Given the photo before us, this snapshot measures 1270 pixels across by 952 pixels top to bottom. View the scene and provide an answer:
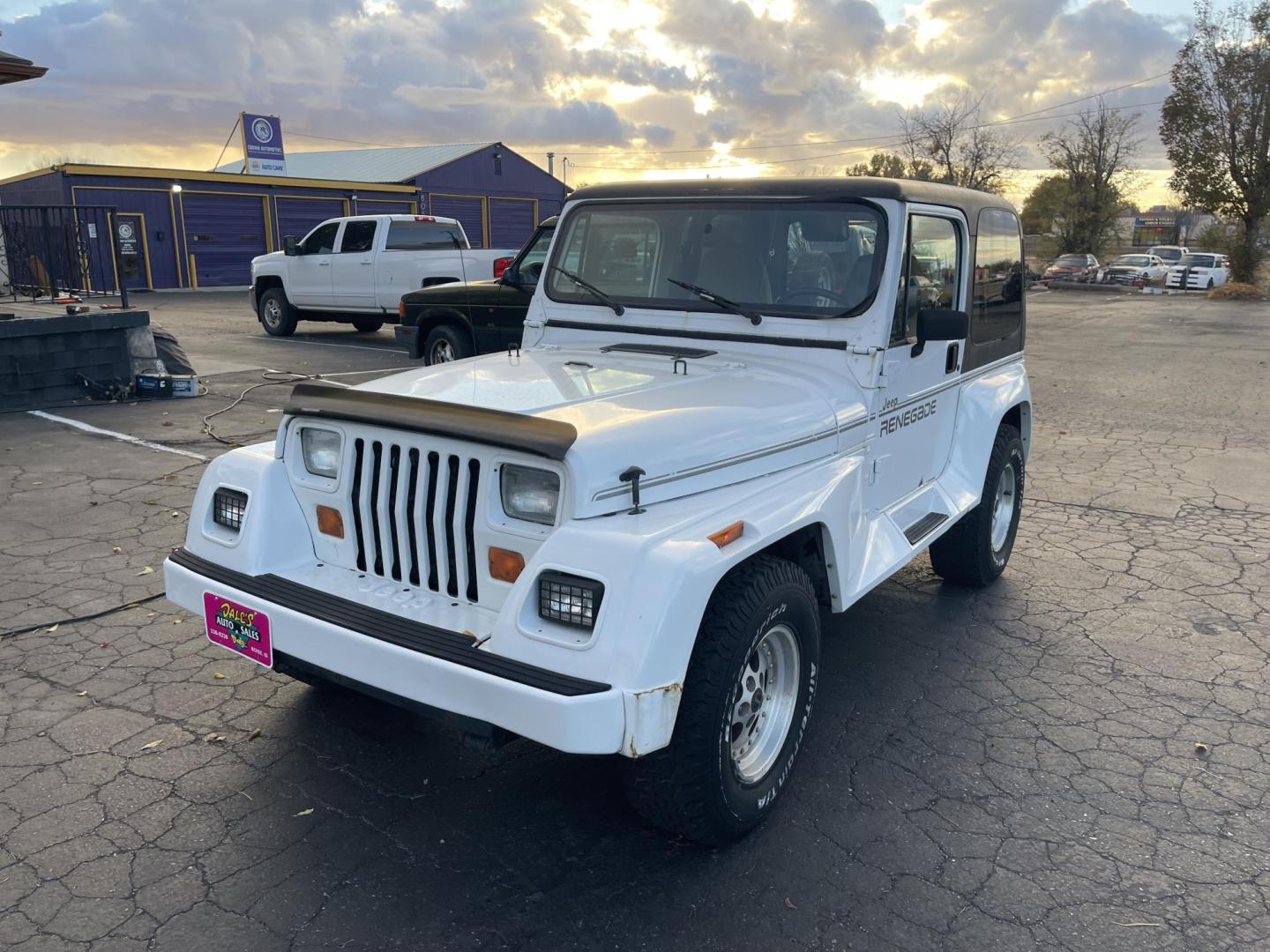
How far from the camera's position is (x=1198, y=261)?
3531cm

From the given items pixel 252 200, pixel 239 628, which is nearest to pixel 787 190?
pixel 239 628

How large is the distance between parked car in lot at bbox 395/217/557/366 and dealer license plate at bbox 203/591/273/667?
24.1 feet

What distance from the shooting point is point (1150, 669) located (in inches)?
166

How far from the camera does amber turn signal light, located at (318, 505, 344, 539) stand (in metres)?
3.15

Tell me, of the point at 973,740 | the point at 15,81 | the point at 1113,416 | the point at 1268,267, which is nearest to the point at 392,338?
the point at 15,81

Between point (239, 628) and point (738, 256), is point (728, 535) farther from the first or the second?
point (738, 256)

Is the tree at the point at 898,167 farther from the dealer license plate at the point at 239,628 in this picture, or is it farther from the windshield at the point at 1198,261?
the dealer license plate at the point at 239,628

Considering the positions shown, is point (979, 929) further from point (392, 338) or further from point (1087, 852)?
point (392, 338)

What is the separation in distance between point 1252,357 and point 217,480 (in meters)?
16.9

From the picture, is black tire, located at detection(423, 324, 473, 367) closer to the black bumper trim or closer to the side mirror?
the side mirror

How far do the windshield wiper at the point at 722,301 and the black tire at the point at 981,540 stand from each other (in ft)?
5.43

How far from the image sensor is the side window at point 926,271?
153 inches

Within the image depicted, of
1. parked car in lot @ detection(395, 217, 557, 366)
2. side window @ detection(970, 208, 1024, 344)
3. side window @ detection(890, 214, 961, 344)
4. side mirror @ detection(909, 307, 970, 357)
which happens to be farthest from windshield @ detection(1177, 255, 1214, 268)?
side mirror @ detection(909, 307, 970, 357)

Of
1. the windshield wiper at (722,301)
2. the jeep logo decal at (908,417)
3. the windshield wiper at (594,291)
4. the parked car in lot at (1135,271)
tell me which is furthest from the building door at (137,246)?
the parked car in lot at (1135,271)
